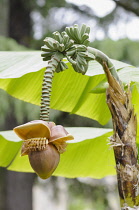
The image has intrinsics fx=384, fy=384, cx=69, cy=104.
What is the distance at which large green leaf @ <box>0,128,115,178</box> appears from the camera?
1785 mm

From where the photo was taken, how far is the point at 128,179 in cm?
93

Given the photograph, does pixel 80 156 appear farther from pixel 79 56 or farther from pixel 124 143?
pixel 79 56

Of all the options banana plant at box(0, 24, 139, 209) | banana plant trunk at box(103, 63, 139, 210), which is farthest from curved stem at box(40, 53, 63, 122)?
banana plant trunk at box(103, 63, 139, 210)

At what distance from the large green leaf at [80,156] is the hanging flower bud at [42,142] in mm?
969

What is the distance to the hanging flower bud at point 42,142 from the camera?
2.25 feet

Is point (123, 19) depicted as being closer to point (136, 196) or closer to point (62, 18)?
point (62, 18)

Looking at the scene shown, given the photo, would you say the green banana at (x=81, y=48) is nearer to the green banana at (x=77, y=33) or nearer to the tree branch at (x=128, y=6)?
the green banana at (x=77, y=33)

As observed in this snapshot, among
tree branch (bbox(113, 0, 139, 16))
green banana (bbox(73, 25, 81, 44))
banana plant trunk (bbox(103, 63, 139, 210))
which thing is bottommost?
banana plant trunk (bbox(103, 63, 139, 210))

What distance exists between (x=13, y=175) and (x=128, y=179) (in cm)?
369

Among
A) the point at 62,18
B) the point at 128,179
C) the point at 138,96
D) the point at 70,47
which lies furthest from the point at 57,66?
the point at 62,18

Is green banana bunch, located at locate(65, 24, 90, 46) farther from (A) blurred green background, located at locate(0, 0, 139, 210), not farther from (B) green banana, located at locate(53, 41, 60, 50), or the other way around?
(A) blurred green background, located at locate(0, 0, 139, 210)

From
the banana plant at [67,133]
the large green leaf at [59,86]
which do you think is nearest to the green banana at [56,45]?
the banana plant at [67,133]

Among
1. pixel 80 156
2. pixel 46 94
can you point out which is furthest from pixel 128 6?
pixel 46 94

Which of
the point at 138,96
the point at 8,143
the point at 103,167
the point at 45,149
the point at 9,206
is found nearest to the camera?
the point at 45,149
